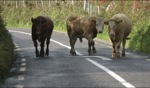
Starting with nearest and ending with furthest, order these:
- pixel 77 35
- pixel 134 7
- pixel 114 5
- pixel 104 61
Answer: pixel 104 61 → pixel 77 35 → pixel 134 7 → pixel 114 5

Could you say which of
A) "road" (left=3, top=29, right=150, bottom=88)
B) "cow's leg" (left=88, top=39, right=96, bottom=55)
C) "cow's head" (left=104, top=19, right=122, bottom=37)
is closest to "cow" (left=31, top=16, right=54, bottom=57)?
"cow's leg" (left=88, top=39, right=96, bottom=55)

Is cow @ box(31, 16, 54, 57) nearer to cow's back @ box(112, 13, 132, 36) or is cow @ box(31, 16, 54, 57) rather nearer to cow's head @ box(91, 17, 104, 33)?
cow's head @ box(91, 17, 104, 33)

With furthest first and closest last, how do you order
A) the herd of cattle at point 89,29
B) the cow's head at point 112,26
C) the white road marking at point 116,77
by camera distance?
the herd of cattle at point 89,29 < the cow's head at point 112,26 < the white road marking at point 116,77

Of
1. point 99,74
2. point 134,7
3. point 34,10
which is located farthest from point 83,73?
point 34,10

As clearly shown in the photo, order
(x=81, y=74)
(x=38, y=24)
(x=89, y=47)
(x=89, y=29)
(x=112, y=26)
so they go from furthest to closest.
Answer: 1. (x=89, y=47)
2. (x=89, y=29)
3. (x=38, y=24)
4. (x=112, y=26)
5. (x=81, y=74)

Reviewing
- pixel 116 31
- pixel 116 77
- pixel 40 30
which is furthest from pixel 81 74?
pixel 40 30

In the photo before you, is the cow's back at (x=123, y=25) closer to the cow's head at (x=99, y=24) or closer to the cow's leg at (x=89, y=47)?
the cow's head at (x=99, y=24)

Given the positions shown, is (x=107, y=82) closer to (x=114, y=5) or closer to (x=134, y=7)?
(x=134, y=7)

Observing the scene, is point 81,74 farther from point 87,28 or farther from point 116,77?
point 87,28

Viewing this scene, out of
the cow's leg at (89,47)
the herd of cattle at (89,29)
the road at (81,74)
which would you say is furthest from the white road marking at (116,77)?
the cow's leg at (89,47)

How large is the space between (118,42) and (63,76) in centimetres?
656

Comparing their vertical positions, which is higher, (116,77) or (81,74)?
(116,77)

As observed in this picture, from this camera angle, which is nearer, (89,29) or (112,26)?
(112,26)

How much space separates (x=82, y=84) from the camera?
1153cm
